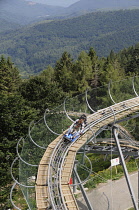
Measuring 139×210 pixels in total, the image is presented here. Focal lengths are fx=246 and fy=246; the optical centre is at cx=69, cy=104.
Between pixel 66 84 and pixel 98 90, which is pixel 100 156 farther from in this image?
pixel 66 84

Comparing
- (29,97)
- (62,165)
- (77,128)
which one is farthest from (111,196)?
(29,97)

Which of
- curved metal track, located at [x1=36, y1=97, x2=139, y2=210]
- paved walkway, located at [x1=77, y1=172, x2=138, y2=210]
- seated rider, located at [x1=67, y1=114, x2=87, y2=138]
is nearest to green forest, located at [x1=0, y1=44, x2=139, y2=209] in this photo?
curved metal track, located at [x1=36, y1=97, x2=139, y2=210]

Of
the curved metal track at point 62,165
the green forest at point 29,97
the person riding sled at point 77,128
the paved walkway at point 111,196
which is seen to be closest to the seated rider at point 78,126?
the person riding sled at point 77,128

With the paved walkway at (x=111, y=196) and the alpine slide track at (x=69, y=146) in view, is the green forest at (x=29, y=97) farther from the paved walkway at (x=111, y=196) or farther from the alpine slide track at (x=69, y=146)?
the paved walkway at (x=111, y=196)

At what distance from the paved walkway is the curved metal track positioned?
15.9 feet

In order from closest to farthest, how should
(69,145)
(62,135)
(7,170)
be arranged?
(69,145) < (62,135) < (7,170)

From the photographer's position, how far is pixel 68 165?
14477 mm

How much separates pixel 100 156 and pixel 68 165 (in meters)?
16.6

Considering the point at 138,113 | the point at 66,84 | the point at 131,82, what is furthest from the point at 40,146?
the point at 66,84

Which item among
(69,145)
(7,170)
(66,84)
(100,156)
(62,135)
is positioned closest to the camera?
(69,145)

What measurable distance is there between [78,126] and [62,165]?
3.86m

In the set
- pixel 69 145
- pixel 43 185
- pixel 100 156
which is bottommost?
pixel 100 156

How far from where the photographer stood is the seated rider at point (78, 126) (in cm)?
1709

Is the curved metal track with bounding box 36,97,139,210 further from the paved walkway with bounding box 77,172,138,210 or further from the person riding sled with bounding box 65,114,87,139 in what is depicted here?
→ the paved walkway with bounding box 77,172,138,210
